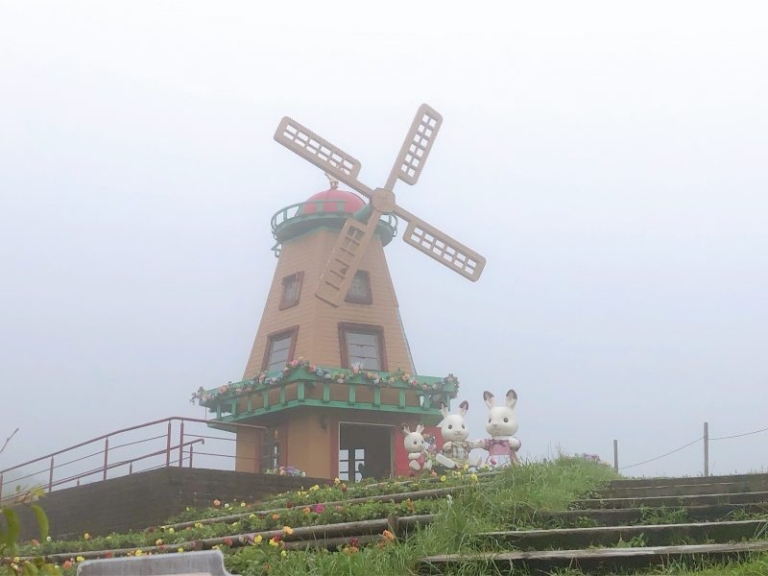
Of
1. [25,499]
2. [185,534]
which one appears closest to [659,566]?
[25,499]

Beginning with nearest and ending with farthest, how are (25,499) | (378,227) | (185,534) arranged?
(25,499) → (185,534) → (378,227)

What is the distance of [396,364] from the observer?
2048 centimetres

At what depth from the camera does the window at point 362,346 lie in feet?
65.7

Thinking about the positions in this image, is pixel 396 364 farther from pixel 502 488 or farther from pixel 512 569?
pixel 512 569

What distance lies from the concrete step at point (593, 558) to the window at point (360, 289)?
47.7 feet

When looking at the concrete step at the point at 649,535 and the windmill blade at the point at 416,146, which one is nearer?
the concrete step at the point at 649,535

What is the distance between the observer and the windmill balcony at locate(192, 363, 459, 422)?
60.6 feet

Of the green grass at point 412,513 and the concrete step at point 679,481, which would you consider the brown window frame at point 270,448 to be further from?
the concrete step at point 679,481

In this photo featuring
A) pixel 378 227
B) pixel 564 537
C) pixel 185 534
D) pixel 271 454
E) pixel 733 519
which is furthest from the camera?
pixel 378 227

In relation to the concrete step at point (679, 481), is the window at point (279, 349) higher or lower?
higher

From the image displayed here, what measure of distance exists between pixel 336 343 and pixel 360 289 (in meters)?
1.76

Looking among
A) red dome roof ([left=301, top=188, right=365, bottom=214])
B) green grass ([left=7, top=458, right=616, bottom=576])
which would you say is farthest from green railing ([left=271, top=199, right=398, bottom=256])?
green grass ([left=7, top=458, right=616, bottom=576])

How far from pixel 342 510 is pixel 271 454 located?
1107cm

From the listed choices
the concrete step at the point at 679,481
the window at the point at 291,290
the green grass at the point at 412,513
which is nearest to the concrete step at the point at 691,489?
the concrete step at the point at 679,481
